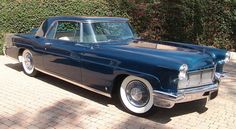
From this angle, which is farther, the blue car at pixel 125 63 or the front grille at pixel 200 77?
the front grille at pixel 200 77

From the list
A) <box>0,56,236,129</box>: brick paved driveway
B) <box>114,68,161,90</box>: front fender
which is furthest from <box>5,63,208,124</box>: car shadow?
<box>114,68,161,90</box>: front fender

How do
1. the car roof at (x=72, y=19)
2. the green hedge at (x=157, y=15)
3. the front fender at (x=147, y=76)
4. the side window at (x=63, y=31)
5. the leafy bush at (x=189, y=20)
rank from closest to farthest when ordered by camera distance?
the front fender at (x=147, y=76) < the car roof at (x=72, y=19) < the side window at (x=63, y=31) < the green hedge at (x=157, y=15) < the leafy bush at (x=189, y=20)

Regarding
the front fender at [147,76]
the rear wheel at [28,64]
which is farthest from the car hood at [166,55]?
the rear wheel at [28,64]

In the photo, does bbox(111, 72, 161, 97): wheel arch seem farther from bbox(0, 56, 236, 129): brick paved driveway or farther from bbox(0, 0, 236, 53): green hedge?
bbox(0, 0, 236, 53): green hedge

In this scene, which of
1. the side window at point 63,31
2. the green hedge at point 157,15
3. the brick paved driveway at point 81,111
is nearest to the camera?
the brick paved driveway at point 81,111

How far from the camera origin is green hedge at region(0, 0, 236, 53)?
37.7ft

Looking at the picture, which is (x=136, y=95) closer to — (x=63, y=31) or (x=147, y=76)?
(x=147, y=76)

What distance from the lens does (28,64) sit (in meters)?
8.05

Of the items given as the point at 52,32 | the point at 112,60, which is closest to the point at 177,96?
the point at 112,60

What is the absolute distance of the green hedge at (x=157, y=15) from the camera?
11484mm

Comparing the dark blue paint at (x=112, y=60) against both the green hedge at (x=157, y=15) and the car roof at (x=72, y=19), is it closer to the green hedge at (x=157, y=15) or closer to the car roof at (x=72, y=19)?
the car roof at (x=72, y=19)

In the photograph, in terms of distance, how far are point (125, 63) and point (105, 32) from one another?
4.06ft

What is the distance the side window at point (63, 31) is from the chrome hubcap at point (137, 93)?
1745 mm

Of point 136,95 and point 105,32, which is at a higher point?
point 105,32
